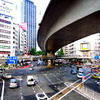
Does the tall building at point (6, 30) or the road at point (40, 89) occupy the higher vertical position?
the tall building at point (6, 30)

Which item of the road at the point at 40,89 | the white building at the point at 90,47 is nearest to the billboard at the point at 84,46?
the white building at the point at 90,47

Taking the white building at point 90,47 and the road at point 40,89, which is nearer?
the road at point 40,89

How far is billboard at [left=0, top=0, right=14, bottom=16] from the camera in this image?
80750 mm

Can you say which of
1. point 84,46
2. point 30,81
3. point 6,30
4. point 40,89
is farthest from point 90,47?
point 40,89

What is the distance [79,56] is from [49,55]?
42250 millimetres

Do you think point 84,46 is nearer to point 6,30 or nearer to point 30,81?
point 6,30

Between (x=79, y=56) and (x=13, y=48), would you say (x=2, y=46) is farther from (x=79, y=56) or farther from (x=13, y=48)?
(x=79, y=56)

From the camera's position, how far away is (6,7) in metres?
83.2

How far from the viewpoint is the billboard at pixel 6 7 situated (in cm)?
8075

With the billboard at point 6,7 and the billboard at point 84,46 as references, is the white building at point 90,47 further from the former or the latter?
the billboard at point 6,7

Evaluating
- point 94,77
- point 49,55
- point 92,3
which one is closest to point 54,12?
point 92,3

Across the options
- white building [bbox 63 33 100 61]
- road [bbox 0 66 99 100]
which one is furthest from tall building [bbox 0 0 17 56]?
white building [bbox 63 33 100 61]

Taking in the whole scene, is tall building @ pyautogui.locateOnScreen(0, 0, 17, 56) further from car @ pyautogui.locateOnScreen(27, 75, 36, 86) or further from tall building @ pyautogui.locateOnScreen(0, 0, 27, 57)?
car @ pyautogui.locateOnScreen(27, 75, 36, 86)

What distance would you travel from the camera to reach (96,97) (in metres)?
18.1
